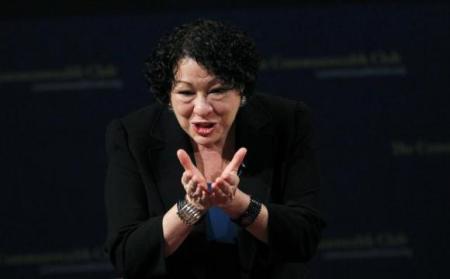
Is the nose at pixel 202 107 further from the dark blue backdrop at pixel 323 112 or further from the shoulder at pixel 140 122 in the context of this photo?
the dark blue backdrop at pixel 323 112

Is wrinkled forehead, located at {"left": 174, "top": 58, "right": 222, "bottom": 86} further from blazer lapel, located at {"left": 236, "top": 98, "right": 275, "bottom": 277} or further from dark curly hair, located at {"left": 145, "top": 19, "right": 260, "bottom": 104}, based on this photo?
blazer lapel, located at {"left": 236, "top": 98, "right": 275, "bottom": 277}

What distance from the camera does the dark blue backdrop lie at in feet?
13.7

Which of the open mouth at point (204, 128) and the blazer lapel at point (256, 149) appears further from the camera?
the blazer lapel at point (256, 149)

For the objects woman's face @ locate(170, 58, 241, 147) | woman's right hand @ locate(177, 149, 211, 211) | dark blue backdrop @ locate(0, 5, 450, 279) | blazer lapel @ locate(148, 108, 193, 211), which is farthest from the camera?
dark blue backdrop @ locate(0, 5, 450, 279)

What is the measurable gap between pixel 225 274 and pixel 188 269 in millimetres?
85

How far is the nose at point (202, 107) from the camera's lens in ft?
7.39

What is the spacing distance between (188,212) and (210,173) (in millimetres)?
193

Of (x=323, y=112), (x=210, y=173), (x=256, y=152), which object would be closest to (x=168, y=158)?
(x=210, y=173)

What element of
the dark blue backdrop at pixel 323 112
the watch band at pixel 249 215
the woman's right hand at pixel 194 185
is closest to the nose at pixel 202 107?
the woman's right hand at pixel 194 185

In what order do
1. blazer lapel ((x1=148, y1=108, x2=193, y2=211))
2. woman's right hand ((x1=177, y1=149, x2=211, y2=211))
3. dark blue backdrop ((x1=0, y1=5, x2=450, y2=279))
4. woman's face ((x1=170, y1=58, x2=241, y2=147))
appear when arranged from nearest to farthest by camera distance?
woman's right hand ((x1=177, y1=149, x2=211, y2=211))
woman's face ((x1=170, y1=58, x2=241, y2=147))
blazer lapel ((x1=148, y1=108, x2=193, y2=211))
dark blue backdrop ((x1=0, y1=5, x2=450, y2=279))

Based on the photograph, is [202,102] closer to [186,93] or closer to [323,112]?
[186,93]

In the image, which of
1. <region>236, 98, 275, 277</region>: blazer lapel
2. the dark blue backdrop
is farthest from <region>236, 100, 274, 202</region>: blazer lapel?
the dark blue backdrop

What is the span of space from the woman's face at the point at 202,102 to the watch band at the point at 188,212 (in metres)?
0.16

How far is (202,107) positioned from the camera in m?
2.26
